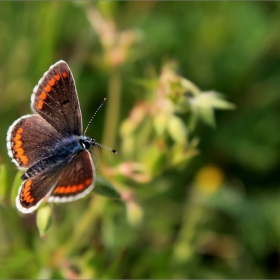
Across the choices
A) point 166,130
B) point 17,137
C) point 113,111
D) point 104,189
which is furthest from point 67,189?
point 113,111

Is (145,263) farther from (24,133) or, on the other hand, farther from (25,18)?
(25,18)

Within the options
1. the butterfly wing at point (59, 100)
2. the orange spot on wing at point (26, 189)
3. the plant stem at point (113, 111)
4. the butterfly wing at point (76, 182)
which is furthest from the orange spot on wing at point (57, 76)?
the plant stem at point (113, 111)

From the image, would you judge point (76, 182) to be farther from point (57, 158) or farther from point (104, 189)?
point (57, 158)

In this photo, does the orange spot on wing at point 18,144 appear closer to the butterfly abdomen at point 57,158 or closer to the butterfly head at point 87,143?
the butterfly abdomen at point 57,158

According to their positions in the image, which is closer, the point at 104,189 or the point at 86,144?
the point at 104,189

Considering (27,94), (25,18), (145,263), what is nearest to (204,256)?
(145,263)

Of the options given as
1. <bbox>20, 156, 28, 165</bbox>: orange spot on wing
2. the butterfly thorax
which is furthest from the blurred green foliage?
<bbox>20, 156, 28, 165</bbox>: orange spot on wing

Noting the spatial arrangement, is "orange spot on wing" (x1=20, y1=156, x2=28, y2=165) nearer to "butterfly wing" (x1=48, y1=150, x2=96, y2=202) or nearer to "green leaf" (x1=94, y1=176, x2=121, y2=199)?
"butterfly wing" (x1=48, y1=150, x2=96, y2=202)
